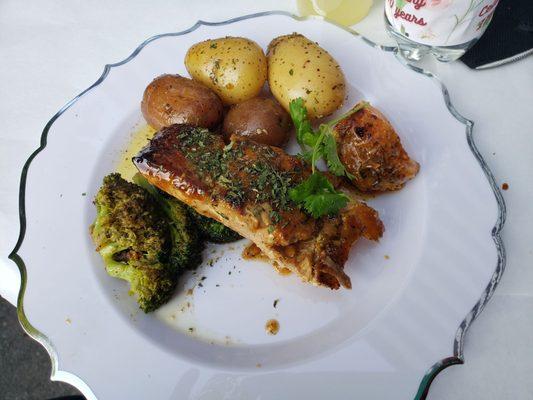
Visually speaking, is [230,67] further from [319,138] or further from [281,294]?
[281,294]

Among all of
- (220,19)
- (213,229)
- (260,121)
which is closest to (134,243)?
(213,229)

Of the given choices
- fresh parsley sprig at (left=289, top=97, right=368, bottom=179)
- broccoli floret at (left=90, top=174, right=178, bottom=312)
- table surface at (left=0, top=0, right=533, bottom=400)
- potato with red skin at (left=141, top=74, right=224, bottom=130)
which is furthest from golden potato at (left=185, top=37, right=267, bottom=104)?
broccoli floret at (left=90, top=174, right=178, bottom=312)

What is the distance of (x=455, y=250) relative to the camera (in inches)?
66.1

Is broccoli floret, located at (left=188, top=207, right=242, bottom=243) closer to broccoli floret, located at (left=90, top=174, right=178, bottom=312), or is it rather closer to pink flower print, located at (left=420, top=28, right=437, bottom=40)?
broccoli floret, located at (left=90, top=174, right=178, bottom=312)

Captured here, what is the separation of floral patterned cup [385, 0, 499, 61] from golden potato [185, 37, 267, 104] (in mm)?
615

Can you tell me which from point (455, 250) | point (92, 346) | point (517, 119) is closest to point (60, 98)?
point (92, 346)

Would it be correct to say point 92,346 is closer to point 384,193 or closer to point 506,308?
point 384,193

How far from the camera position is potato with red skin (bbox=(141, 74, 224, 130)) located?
1900 millimetres

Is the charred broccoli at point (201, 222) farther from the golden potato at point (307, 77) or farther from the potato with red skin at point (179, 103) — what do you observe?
the golden potato at point (307, 77)

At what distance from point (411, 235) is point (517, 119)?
2.66 ft

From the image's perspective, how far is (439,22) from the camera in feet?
6.09

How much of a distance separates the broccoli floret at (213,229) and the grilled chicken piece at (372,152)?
55 cm

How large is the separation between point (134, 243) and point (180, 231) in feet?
0.59

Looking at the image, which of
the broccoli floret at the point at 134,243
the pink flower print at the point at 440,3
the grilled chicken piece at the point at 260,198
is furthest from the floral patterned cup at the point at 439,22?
the broccoli floret at the point at 134,243
